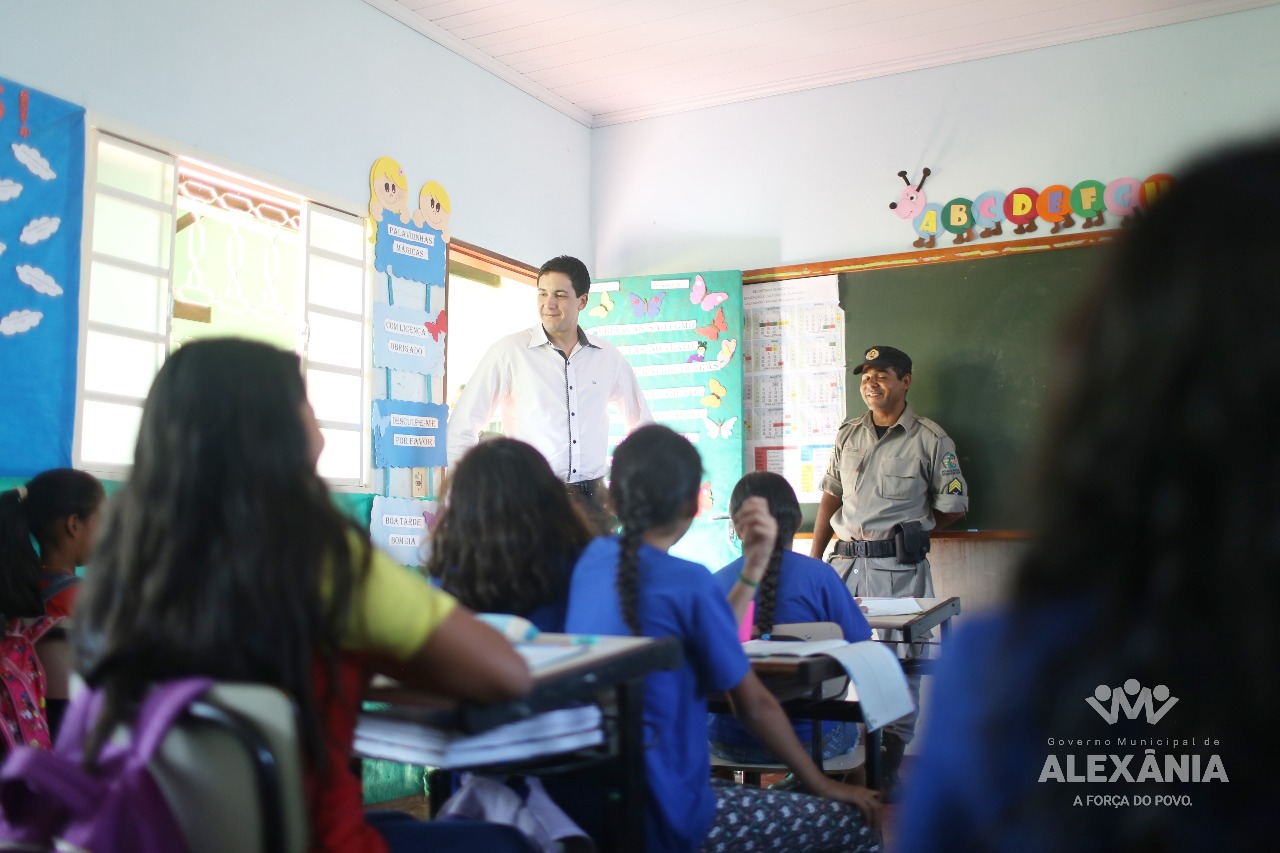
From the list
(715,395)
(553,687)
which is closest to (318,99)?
(715,395)

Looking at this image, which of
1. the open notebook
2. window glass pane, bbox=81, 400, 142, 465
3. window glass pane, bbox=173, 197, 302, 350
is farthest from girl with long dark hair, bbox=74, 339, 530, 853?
window glass pane, bbox=173, 197, 302, 350

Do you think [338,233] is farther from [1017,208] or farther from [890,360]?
[1017,208]

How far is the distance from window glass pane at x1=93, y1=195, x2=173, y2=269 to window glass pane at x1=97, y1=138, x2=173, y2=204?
6 centimetres

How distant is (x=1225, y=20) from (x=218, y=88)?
13.5ft

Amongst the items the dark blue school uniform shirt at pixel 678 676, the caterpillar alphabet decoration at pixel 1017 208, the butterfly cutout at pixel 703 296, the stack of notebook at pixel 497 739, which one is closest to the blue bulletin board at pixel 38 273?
the dark blue school uniform shirt at pixel 678 676

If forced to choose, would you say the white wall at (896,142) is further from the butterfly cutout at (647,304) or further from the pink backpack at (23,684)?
the pink backpack at (23,684)

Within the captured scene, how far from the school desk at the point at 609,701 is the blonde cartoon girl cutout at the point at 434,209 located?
3475 millimetres

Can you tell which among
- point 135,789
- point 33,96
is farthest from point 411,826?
point 33,96

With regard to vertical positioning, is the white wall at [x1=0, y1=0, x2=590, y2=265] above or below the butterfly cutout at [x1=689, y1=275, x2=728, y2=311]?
above

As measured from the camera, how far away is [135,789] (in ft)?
3.17

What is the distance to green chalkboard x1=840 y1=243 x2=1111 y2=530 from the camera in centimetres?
486

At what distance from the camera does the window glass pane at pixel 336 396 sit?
4.15 meters

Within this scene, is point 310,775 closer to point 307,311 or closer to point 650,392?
point 307,311

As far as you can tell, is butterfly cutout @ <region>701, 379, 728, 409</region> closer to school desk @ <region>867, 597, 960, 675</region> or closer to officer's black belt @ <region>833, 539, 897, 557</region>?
officer's black belt @ <region>833, 539, 897, 557</region>
